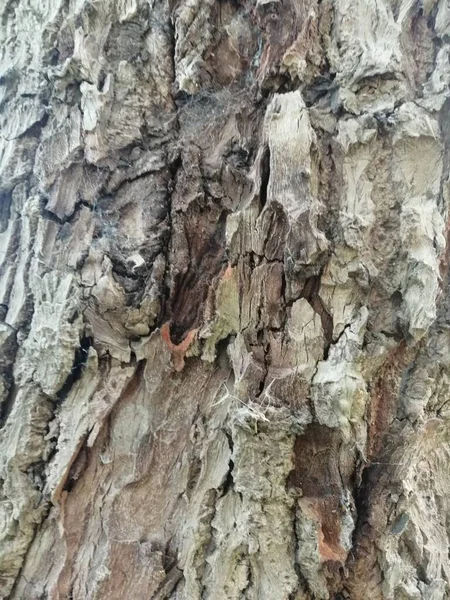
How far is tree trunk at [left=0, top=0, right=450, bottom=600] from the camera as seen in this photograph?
0.99 meters

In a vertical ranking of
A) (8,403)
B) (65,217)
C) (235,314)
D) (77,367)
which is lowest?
(8,403)

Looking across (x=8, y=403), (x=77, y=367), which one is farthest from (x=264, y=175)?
(x=8, y=403)

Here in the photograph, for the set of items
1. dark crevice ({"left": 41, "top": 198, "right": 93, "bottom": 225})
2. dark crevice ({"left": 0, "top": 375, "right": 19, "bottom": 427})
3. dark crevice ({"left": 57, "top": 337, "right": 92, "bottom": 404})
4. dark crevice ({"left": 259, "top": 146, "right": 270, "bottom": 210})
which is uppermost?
dark crevice ({"left": 259, "top": 146, "right": 270, "bottom": 210})

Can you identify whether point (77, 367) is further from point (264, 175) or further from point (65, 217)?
point (264, 175)

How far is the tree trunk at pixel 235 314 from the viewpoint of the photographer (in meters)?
0.99

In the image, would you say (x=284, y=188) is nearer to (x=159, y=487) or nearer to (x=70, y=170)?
(x=70, y=170)

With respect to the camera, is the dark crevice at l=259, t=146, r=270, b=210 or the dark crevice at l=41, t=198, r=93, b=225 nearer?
the dark crevice at l=259, t=146, r=270, b=210

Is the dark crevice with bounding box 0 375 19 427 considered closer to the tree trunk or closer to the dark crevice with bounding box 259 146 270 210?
the tree trunk

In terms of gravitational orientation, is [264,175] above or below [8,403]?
above

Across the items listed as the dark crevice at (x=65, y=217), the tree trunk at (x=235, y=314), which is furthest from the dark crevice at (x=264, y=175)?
the dark crevice at (x=65, y=217)

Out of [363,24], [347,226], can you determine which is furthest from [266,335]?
[363,24]

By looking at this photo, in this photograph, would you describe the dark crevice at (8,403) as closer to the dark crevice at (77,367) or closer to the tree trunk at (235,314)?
the tree trunk at (235,314)

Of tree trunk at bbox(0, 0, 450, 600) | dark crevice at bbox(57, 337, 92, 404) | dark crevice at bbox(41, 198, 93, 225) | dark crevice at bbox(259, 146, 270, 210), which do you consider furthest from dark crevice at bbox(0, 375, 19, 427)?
dark crevice at bbox(259, 146, 270, 210)

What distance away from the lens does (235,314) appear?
1038 mm
